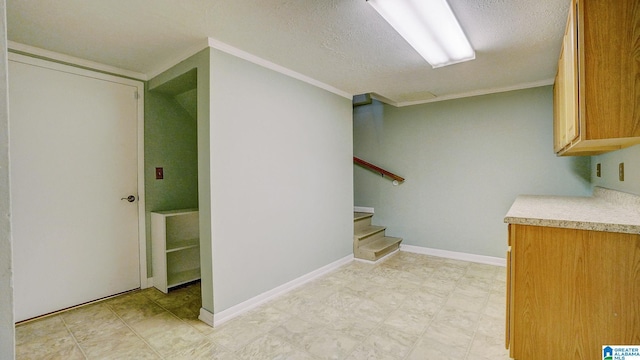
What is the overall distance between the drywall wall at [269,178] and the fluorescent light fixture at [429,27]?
Answer: 129 cm

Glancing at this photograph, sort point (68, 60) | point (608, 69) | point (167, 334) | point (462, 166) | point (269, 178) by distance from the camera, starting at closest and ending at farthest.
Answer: point (608, 69), point (167, 334), point (68, 60), point (269, 178), point (462, 166)

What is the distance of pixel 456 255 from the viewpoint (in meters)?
4.01

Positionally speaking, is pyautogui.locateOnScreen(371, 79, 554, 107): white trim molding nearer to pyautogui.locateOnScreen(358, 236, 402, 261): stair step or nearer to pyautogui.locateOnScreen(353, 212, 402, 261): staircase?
pyautogui.locateOnScreen(353, 212, 402, 261): staircase

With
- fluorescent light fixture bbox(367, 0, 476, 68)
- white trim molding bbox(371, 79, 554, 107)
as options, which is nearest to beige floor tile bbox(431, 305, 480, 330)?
fluorescent light fixture bbox(367, 0, 476, 68)

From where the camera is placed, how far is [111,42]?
2299mm

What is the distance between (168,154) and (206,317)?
6.04 ft

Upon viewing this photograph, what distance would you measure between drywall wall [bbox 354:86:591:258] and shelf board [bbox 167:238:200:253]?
2690 millimetres

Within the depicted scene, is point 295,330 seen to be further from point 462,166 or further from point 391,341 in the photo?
point 462,166

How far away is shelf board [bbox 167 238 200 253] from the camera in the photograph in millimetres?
3018

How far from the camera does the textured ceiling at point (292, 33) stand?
1846 millimetres

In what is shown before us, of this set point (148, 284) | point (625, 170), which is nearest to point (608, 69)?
point (625, 170)

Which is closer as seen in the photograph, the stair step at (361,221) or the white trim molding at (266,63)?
the white trim molding at (266,63)

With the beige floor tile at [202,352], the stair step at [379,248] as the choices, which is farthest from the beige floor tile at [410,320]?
the stair step at [379,248]

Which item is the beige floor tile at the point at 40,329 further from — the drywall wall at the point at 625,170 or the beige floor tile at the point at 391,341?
the drywall wall at the point at 625,170
